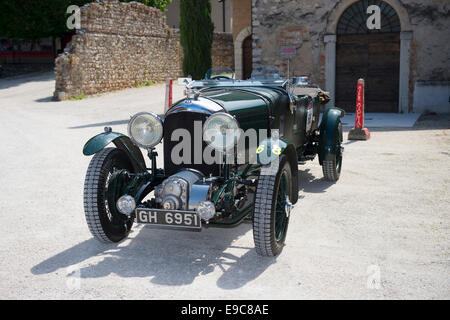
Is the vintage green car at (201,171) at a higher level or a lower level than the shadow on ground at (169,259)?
higher

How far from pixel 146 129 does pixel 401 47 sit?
10.8m

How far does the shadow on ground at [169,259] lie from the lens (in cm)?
360

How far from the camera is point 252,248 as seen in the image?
13.7 ft

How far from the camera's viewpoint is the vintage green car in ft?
12.4

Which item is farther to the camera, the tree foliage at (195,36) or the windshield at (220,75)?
the tree foliage at (195,36)

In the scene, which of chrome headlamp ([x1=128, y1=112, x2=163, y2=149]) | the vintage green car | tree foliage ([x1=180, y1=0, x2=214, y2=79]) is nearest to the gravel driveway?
the vintage green car

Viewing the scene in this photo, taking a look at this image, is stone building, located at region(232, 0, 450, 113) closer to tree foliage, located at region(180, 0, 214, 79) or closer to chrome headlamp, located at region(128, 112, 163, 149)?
tree foliage, located at region(180, 0, 214, 79)

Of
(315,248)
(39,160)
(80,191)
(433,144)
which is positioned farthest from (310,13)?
(315,248)

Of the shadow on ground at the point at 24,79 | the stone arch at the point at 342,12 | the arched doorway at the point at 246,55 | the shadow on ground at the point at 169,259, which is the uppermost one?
the stone arch at the point at 342,12

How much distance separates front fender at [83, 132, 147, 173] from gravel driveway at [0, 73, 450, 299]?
2.23ft

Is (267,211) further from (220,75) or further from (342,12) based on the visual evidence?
(342,12)

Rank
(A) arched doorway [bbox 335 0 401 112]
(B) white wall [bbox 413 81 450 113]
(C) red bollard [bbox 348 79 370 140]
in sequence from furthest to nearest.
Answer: (A) arched doorway [bbox 335 0 401 112], (B) white wall [bbox 413 81 450 113], (C) red bollard [bbox 348 79 370 140]

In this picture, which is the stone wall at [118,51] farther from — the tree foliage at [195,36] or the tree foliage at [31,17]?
the tree foliage at [31,17]

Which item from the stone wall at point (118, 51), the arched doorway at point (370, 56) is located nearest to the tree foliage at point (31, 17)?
the stone wall at point (118, 51)
